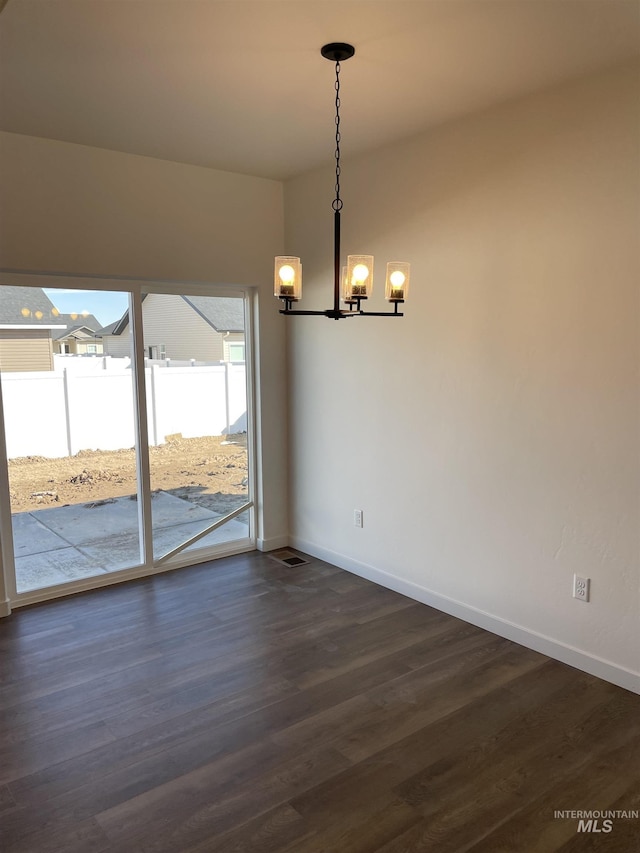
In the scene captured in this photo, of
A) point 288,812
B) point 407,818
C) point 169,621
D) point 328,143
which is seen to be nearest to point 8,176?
point 328,143

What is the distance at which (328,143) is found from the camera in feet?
12.5

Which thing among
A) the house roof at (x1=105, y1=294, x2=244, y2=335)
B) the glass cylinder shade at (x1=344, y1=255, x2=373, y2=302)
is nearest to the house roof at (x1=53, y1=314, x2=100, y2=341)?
the house roof at (x1=105, y1=294, x2=244, y2=335)

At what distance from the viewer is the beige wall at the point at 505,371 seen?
2.87m

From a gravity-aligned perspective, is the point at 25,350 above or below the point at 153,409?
above

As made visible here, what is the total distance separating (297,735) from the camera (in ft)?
8.65

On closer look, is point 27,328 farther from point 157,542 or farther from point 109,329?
point 157,542

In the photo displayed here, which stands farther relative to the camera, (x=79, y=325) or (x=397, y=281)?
(x=79, y=325)

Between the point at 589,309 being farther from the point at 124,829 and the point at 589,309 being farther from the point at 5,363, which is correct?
the point at 5,363

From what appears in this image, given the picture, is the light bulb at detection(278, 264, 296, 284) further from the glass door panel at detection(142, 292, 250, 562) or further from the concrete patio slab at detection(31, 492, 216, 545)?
the concrete patio slab at detection(31, 492, 216, 545)

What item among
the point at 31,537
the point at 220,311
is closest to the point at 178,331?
the point at 220,311

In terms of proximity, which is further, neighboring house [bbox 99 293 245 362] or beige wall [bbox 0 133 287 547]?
neighboring house [bbox 99 293 245 362]

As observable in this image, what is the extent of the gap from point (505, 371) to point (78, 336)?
272cm

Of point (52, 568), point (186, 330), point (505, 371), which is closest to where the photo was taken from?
point (505, 371)

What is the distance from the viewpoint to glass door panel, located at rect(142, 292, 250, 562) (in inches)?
174
